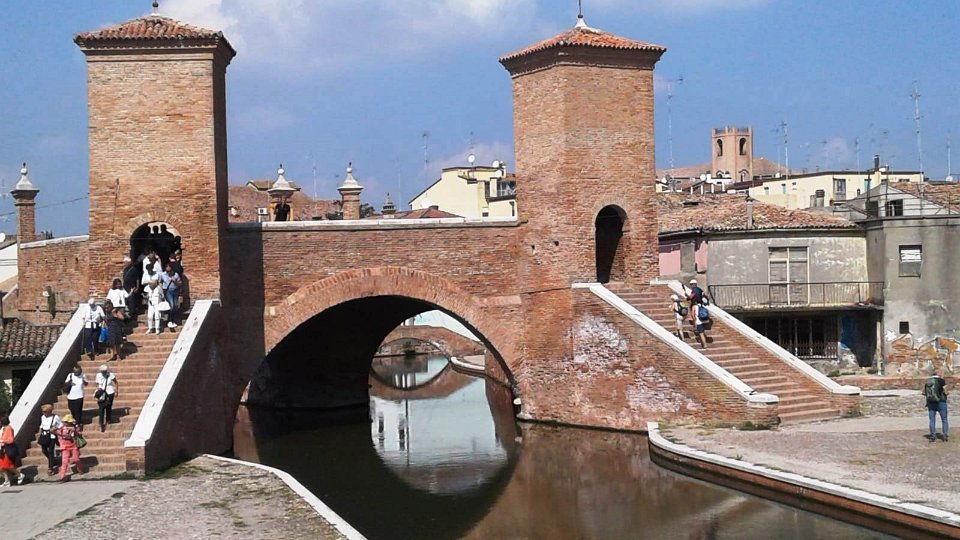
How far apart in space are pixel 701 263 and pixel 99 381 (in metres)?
15.8

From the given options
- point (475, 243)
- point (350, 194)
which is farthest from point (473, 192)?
point (475, 243)

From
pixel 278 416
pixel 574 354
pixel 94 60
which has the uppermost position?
pixel 94 60

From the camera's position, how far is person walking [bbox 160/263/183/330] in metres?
18.4

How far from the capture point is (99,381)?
15.5 meters

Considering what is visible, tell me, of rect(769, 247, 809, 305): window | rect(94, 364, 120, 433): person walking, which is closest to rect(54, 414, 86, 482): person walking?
rect(94, 364, 120, 433): person walking

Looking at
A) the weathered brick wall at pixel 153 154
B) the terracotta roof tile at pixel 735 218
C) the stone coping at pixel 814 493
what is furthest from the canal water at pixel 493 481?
the terracotta roof tile at pixel 735 218

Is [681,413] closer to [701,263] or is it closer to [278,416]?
[701,263]

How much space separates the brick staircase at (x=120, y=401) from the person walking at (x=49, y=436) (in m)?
0.18

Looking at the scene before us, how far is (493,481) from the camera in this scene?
17.3 meters

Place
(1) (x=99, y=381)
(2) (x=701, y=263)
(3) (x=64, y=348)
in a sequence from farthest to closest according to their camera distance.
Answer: (2) (x=701, y=263) → (3) (x=64, y=348) → (1) (x=99, y=381)

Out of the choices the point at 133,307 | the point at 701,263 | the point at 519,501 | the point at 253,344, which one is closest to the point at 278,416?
the point at 253,344

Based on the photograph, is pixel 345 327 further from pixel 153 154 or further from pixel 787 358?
pixel 787 358

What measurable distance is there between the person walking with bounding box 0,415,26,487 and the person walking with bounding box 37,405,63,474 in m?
0.36

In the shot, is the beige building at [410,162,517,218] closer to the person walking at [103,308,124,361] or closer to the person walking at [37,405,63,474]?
the person walking at [103,308,124,361]
